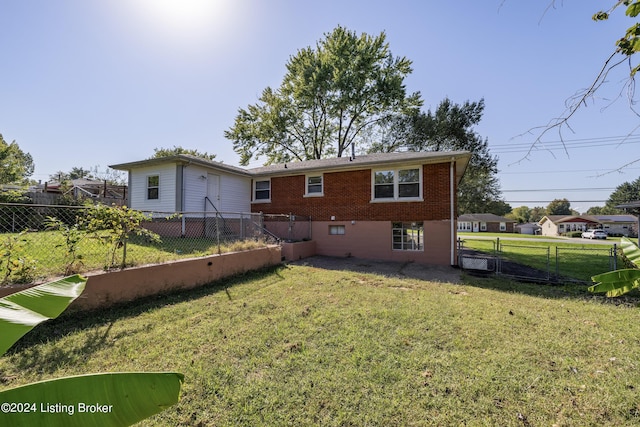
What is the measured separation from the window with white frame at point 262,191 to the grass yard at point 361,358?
1010cm

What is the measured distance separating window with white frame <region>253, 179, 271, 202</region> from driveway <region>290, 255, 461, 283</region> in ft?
17.6

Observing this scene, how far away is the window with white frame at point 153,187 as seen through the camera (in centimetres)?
1277

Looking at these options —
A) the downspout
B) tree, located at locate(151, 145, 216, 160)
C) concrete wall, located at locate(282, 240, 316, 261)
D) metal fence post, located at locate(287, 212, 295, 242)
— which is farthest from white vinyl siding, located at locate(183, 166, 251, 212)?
tree, located at locate(151, 145, 216, 160)

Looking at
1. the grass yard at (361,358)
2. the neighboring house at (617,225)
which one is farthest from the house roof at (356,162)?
the neighboring house at (617,225)

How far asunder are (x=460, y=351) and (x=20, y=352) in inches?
229

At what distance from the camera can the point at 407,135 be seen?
2483cm

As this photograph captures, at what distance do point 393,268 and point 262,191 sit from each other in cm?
904

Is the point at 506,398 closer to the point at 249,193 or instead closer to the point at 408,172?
the point at 408,172

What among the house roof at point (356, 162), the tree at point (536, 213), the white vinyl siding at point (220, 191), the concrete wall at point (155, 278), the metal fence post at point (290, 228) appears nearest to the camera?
the concrete wall at point (155, 278)

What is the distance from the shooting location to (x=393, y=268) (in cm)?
1039

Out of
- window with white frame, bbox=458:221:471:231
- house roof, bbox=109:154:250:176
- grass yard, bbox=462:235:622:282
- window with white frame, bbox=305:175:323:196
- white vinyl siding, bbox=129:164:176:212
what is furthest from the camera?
window with white frame, bbox=458:221:471:231

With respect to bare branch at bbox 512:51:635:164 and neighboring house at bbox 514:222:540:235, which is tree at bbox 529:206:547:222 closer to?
neighboring house at bbox 514:222:540:235

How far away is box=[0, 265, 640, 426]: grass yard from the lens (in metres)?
2.59

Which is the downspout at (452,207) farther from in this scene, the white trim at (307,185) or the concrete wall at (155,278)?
the concrete wall at (155,278)
